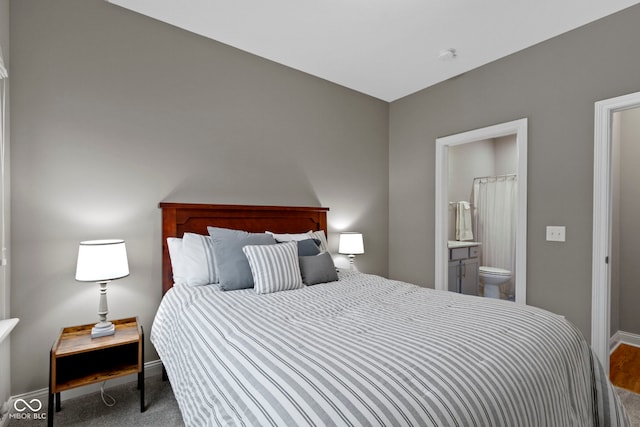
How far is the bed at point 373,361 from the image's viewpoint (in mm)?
859

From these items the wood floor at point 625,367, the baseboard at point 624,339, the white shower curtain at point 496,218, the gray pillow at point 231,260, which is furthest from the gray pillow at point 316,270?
the white shower curtain at point 496,218

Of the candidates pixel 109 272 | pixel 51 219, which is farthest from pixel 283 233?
pixel 51 219

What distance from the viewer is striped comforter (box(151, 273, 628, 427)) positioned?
2.81 feet

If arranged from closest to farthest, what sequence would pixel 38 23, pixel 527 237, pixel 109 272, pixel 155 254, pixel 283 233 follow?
1. pixel 109 272
2. pixel 38 23
3. pixel 155 254
4. pixel 527 237
5. pixel 283 233

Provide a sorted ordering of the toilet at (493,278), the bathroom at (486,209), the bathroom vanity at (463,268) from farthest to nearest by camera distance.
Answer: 1. the bathroom at (486,209)
2. the toilet at (493,278)
3. the bathroom vanity at (463,268)

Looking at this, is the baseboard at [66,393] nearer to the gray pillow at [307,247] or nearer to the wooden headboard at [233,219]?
the wooden headboard at [233,219]

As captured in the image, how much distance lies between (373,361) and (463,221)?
4149mm

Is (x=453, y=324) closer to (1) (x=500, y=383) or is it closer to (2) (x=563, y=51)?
(1) (x=500, y=383)

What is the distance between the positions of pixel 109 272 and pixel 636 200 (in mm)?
4674

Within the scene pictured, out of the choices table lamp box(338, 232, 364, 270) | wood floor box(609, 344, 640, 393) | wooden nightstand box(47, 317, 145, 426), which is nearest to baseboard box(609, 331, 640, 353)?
wood floor box(609, 344, 640, 393)

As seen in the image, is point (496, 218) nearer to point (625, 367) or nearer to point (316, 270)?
point (625, 367)

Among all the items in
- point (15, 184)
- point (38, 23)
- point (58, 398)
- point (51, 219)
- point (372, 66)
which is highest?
point (372, 66)

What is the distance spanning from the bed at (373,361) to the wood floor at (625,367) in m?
1.25

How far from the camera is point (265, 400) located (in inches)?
34.4
